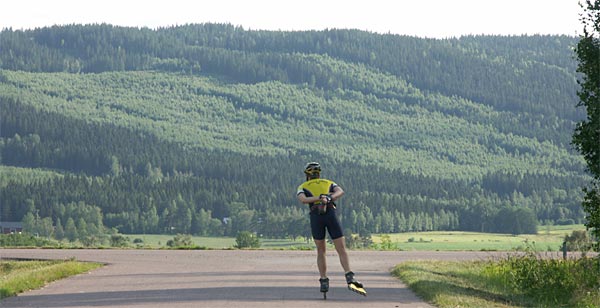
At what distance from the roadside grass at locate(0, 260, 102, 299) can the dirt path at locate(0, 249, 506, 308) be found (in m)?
0.32

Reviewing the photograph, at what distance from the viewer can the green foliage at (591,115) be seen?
2680cm

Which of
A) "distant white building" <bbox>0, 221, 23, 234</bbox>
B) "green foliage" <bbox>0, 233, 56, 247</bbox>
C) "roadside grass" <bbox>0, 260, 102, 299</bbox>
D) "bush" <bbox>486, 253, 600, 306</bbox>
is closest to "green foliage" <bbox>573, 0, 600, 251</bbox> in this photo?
"bush" <bbox>486, 253, 600, 306</bbox>

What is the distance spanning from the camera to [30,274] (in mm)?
30453

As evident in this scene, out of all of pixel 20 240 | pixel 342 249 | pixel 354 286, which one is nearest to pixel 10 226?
pixel 20 240

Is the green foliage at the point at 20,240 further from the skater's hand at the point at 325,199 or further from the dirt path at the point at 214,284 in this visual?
the skater's hand at the point at 325,199

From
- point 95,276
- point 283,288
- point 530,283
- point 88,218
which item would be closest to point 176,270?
point 95,276

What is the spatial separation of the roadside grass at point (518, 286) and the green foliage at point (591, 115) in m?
1.10

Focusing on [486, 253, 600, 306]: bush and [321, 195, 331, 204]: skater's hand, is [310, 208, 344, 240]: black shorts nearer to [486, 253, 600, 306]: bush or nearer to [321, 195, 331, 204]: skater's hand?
[321, 195, 331, 204]: skater's hand

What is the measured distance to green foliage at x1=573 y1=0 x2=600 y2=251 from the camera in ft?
87.9

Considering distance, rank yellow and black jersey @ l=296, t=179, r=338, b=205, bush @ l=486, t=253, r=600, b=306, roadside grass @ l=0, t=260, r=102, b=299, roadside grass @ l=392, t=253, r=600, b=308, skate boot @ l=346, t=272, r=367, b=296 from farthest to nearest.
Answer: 1. roadside grass @ l=0, t=260, r=102, b=299
2. bush @ l=486, t=253, r=600, b=306
3. roadside grass @ l=392, t=253, r=600, b=308
4. yellow and black jersey @ l=296, t=179, r=338, b=205
5. skate boot @ l=346, t=272, r=367, b=296

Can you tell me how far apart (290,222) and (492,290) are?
153098 mm

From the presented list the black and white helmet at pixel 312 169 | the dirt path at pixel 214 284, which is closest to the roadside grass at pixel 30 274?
the dirt path at pixel 214 284

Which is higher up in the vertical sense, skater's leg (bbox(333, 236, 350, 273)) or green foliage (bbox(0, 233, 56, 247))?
skater's leg (bbox(333, 236, 350, 273))

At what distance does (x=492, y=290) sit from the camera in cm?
2698
